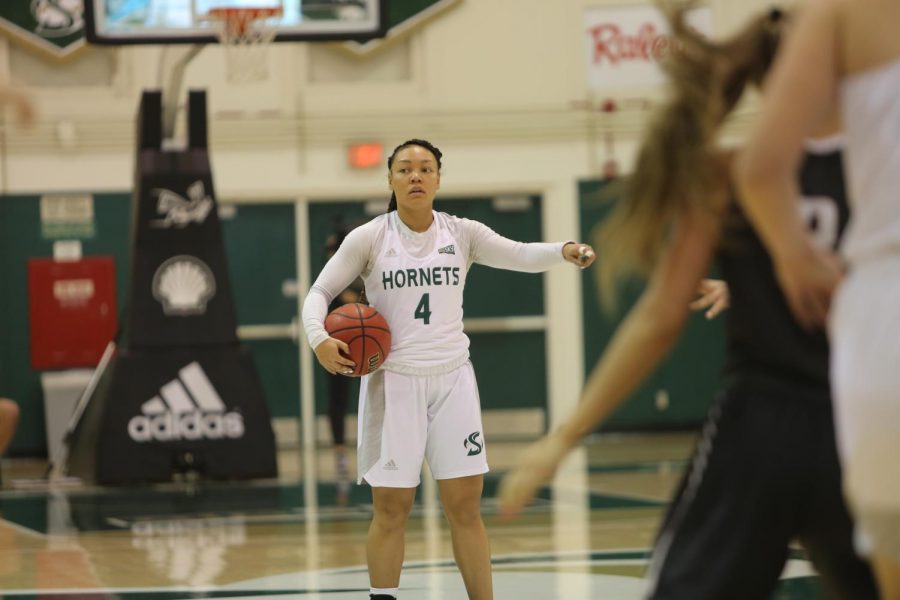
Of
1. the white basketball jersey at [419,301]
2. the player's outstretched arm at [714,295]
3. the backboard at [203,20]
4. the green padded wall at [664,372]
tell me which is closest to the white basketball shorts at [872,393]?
the player's outstretched arm at [714,295]

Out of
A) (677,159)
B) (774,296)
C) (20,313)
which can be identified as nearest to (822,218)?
(774,296)

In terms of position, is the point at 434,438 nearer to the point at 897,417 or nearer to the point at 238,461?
the point at 897,417

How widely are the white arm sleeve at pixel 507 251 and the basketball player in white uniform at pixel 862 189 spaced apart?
3.22 metres

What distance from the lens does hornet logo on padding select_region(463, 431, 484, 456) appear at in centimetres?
522

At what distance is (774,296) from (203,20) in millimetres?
9126

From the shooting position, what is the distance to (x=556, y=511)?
9.31 m

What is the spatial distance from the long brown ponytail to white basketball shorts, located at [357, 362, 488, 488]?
8.65 feet

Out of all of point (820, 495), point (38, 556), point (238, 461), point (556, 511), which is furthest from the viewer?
point (238, 461)

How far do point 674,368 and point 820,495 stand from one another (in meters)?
13.2

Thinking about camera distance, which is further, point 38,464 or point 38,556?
point 38,464

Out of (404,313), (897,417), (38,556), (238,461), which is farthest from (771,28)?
(238,461)

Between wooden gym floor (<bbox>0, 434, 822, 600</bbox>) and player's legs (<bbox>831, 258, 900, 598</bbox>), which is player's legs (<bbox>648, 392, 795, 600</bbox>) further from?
wooden gym floor (<bbox>0, 434, 822, 600</bbox>)

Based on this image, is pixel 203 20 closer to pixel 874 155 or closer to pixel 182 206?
pixel 182 206

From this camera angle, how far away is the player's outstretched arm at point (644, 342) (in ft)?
8.70
